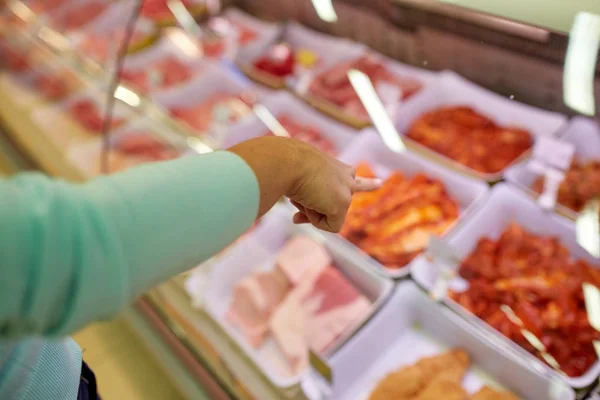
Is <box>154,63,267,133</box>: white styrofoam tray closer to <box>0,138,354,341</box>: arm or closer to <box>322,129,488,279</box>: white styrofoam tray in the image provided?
<box>322,129,488,279</box>: white styrofoam tray

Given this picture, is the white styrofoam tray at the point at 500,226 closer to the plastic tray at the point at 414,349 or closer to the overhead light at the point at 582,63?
the plastic tray at the point at 414,349

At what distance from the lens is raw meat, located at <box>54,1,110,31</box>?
350 cm

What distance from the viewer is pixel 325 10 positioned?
2.35 meters

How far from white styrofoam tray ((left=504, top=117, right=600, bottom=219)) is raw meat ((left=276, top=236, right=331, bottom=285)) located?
713 millimetres

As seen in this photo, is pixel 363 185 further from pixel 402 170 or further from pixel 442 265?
pixel 402 170

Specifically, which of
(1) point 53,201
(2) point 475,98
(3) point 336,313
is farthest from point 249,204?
(2) point 475,98

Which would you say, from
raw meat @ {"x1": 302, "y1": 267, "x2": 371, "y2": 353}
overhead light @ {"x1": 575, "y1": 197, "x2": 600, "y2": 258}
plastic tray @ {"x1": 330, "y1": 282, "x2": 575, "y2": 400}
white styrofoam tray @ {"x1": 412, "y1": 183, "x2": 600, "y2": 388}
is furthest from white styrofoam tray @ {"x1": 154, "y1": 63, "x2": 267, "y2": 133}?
overhead light @ {"x1": 575, "y1": 197, "x2": 600, "y2": 258}

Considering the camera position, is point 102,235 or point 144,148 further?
point 144,148

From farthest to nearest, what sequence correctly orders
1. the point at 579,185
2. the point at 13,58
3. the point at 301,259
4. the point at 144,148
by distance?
the point at 13,58 < the point at 144,148 < the point at 301,259 < the point at 579,185

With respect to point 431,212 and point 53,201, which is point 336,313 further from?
point 53,201

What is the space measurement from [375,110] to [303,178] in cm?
140

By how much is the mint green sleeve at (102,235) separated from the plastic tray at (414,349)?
850mm

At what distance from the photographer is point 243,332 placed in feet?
5.69

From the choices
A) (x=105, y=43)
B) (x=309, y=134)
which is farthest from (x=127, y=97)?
(x=309, y=134)
